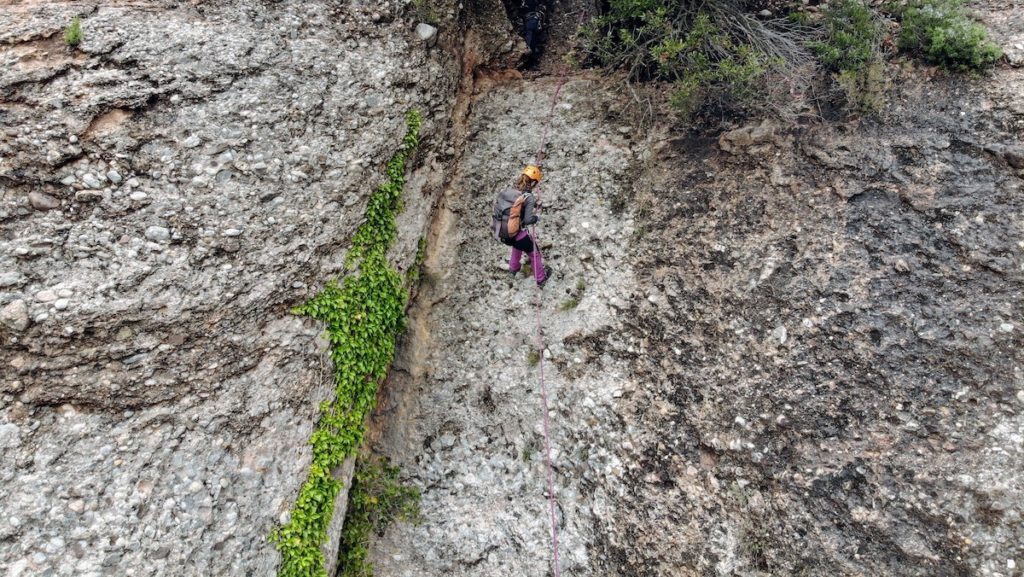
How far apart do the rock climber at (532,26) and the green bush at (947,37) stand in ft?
17.3

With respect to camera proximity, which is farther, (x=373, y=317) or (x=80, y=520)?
(x=373, y=317)

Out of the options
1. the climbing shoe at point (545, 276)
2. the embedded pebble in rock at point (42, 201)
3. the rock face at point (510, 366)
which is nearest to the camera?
the embedded pebble in rock at point (42, 201)

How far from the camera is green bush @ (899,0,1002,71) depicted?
6.43 metres

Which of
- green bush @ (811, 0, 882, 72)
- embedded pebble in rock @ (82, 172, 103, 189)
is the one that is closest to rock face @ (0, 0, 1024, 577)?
embedded pebble in rock @ (82, 172, 103, 189)

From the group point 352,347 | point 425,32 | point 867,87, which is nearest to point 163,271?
point 352,347

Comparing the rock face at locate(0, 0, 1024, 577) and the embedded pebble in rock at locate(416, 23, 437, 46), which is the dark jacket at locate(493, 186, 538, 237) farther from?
the embedded pebble in rock at locate(416, 23, 437, 46)

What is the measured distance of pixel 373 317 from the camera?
6996 mm

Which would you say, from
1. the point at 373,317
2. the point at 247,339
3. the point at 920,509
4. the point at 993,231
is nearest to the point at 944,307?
the point at 993,231

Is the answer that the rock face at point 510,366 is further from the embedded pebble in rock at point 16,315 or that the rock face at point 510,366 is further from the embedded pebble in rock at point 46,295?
the embedded pebble in rock at point 16,315

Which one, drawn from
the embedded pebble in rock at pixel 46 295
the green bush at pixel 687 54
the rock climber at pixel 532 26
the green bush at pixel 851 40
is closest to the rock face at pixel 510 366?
the rock climber at pixel 532 26

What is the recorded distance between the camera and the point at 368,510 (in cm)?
714

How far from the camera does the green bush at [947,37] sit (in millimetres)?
6434

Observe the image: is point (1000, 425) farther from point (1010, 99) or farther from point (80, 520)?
point (80, 520)

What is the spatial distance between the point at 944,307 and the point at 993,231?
101 cm
